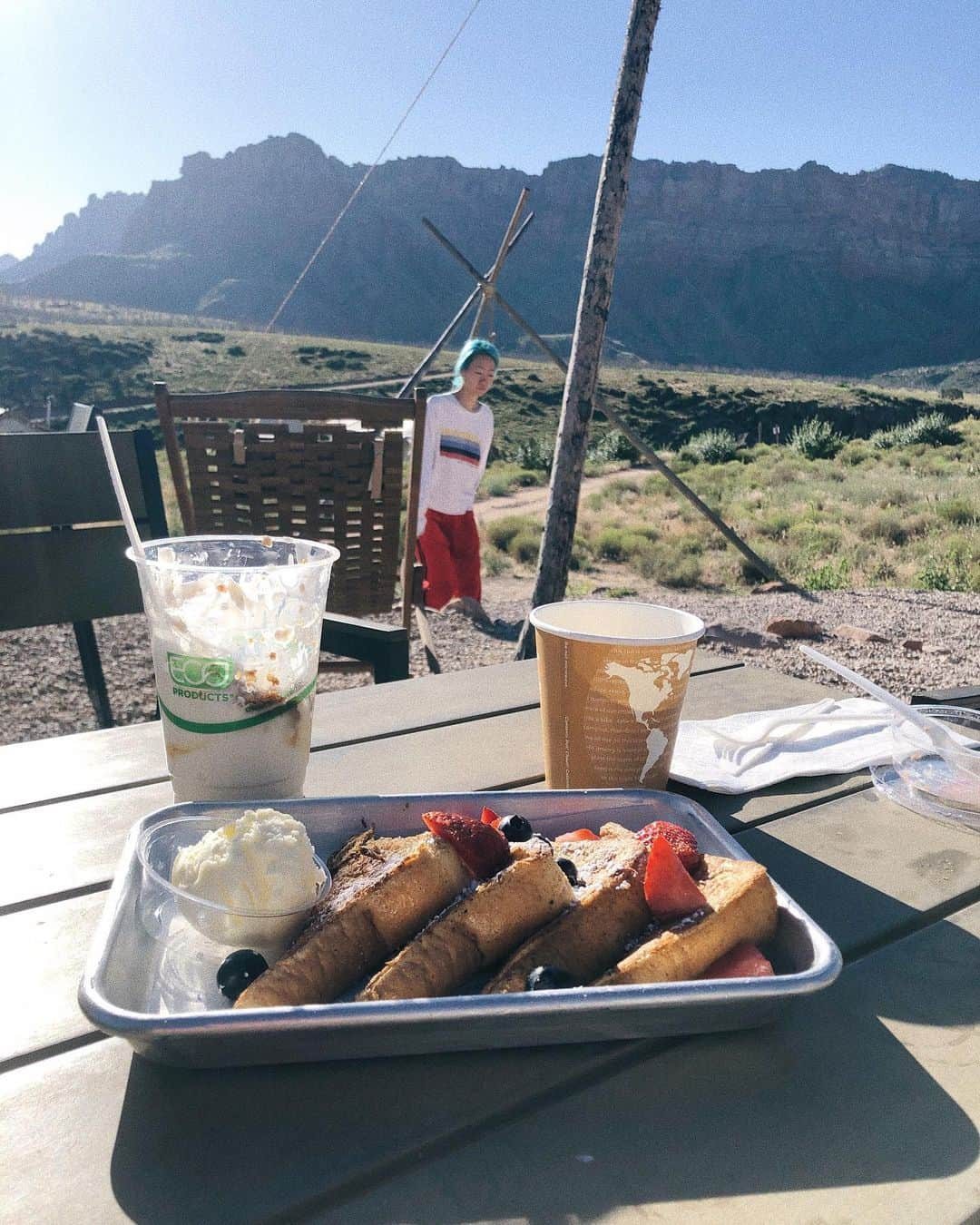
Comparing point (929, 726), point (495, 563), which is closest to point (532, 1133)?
point (929, 726)

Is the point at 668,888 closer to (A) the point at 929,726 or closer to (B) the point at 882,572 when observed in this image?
(A) the point at 929,726

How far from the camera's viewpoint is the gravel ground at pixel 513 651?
191 inches

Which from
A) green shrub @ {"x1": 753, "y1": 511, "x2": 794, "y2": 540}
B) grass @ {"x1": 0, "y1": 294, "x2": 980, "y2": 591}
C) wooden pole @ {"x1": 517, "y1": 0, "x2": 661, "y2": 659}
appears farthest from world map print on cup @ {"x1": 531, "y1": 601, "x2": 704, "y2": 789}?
green shrub @ {"x1": 753, "y1": 511, "x2": 794, "y2": 540}

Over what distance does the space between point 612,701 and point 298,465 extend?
2.77 metres

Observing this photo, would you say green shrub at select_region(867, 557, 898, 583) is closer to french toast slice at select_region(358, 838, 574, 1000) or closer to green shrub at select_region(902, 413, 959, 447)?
french toast slice at select_region(358, 838, 574, 1000)

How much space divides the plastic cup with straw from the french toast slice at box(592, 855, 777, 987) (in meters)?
0.55

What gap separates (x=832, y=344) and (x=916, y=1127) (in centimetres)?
9738

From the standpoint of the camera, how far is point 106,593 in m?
2.95

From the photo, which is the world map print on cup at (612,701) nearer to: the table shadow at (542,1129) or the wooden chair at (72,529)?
the table shadow at (542,1129)

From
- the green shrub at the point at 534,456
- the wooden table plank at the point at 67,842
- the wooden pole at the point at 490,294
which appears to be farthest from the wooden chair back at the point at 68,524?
the green shrub at the point at 534,456

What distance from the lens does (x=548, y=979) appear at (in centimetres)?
78

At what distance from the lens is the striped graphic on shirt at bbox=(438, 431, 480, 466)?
6.67m

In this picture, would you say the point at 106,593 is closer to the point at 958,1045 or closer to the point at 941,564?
the point at 958,1045

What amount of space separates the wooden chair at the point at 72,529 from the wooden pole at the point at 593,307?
2.40 metres
